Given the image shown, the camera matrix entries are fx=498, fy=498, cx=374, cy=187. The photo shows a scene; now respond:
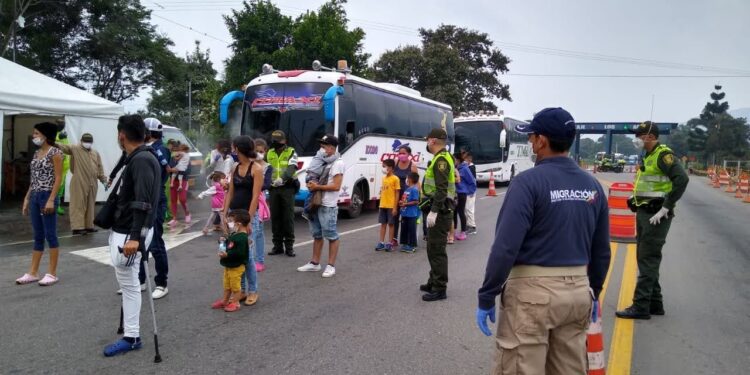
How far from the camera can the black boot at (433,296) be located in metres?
5.60

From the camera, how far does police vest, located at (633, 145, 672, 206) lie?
16.8 feet

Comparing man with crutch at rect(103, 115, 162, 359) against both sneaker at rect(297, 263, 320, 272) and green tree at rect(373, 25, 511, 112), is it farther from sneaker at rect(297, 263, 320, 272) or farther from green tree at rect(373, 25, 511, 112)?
green tree at rect(373, 25, 511, 112)

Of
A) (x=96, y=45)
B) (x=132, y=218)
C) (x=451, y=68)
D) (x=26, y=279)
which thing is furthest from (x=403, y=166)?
(x=451, y=68)

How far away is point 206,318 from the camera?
492 cm

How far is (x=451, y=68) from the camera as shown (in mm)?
33812

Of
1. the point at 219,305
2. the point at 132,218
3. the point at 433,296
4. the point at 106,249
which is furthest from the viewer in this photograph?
the point at 106,249

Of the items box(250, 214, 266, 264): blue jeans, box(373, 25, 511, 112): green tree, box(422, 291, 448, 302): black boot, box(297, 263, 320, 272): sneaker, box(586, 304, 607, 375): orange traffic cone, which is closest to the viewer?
box(586, 304, 607, 375): orange traffic cone

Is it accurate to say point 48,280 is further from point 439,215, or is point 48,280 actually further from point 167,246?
point 439,215

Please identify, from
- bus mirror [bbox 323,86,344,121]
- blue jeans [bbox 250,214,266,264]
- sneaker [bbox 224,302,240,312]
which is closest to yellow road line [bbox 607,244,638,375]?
sneaker [bbox 224,302,240,312]

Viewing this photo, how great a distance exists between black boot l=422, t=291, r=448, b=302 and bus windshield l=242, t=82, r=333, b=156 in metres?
5.73

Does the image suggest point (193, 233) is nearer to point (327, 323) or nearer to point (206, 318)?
point (206, 318)

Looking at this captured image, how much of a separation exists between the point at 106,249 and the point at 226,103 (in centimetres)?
450

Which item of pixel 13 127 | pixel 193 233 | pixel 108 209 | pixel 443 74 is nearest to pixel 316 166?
pixel 108 209

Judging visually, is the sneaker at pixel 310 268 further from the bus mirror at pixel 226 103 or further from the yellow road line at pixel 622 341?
the bus mirror at pixel 226 103
